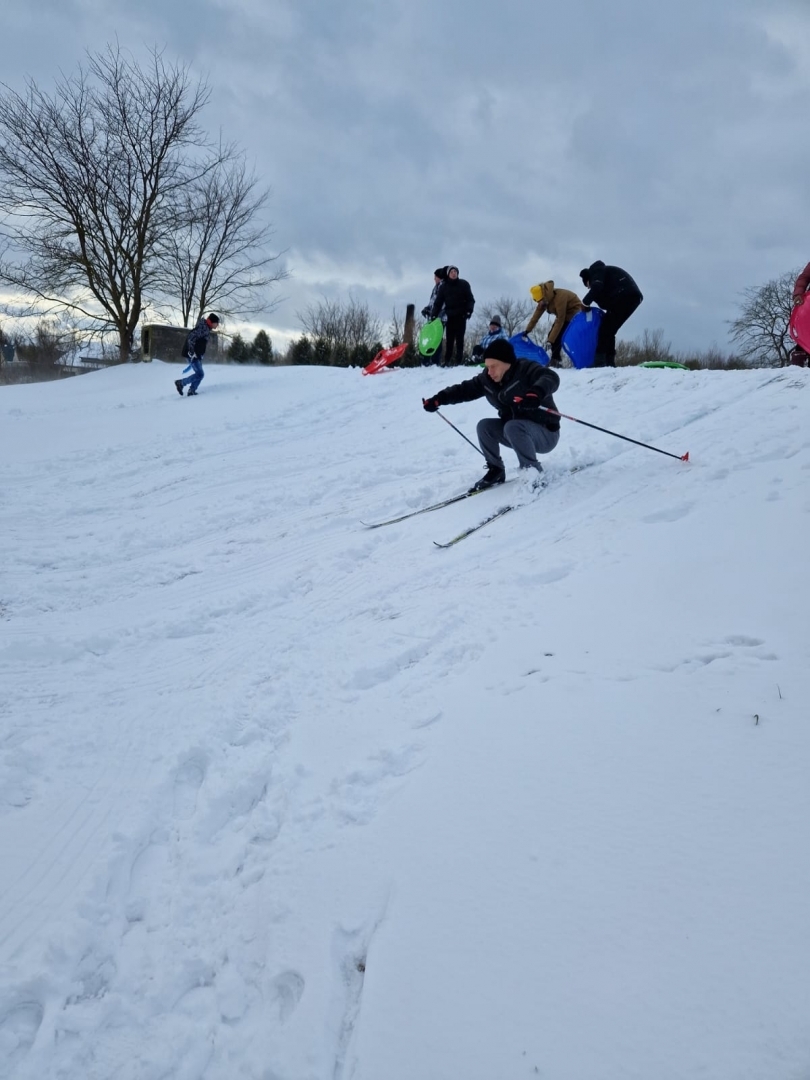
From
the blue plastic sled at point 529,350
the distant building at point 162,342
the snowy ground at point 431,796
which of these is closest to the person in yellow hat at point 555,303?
the blue plastic sled at point 529,350

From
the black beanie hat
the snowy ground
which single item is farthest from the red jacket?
the black beanie hat

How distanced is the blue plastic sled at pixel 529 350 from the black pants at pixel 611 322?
193 centimetres

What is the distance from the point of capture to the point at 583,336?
9484mm

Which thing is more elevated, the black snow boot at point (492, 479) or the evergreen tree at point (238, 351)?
the evergreen tree at point (238, 351)

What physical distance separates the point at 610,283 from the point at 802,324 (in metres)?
3.99

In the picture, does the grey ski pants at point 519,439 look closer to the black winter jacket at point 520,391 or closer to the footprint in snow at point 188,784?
the black winter jacket at point 520,391

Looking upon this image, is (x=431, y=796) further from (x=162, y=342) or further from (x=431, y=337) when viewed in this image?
(x=162, y=342)

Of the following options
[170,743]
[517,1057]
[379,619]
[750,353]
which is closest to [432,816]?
[517,1057]

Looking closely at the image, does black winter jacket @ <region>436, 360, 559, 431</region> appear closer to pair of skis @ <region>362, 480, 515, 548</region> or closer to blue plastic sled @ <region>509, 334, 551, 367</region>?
pair of skis @ <region>362, 480, 515, 548</region>

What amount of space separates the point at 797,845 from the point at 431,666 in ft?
6.02

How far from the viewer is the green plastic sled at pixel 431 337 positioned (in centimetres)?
1156

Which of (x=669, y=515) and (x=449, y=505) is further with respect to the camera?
(x=449, y=505)

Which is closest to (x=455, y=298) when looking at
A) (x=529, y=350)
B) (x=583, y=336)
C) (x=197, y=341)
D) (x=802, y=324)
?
(x=583, y=336)

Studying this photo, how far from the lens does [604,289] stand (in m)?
8.62
